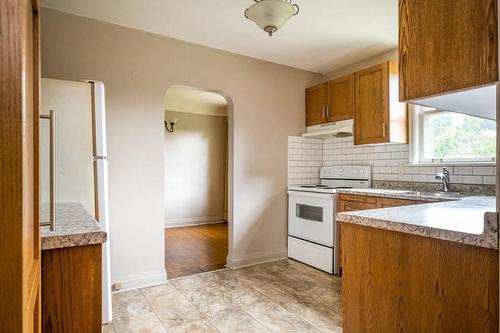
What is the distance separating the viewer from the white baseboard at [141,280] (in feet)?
9.17

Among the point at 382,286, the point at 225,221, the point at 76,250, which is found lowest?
the point at 225,221

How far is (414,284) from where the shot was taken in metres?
1.12

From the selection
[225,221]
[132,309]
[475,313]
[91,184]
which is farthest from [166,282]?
[225,221]

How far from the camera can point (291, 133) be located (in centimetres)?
398

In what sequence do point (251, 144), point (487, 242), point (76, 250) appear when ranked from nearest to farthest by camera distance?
1. point (487, 242)
2. point (76, 250)
3. point (251, 144)

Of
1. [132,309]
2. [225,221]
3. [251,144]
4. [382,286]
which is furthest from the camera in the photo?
[225,221]

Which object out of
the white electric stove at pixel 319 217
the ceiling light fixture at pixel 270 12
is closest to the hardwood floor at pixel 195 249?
the white electric stove at pixel 319 217

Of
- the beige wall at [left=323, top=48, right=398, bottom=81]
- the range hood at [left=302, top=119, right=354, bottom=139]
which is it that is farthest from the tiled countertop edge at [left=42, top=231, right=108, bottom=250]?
the beige wall at [left=323, top=48, right=398, bottom=81]

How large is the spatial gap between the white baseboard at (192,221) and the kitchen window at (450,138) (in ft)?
13.4

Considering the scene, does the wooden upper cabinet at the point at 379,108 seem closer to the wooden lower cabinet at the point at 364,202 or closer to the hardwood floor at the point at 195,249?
the wooden lower cabinet at the point at 364,202

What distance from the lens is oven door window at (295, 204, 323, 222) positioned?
135 inches

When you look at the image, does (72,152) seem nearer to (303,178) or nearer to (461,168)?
(303,178)

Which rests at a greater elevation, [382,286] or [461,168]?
[461,168]

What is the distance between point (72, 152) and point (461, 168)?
327cm
